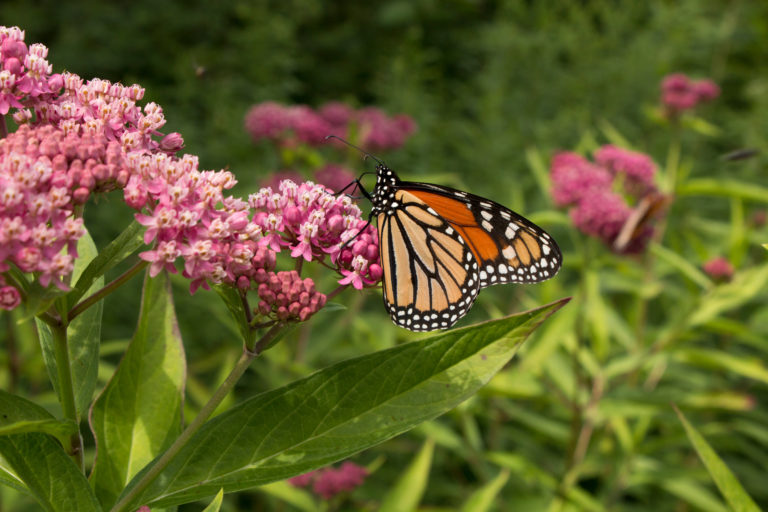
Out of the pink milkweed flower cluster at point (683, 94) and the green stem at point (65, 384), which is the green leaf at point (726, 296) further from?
the green stem at point (65, 384)

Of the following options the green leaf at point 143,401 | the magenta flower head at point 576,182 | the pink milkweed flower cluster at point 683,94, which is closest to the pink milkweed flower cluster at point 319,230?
the green leaf at point 143,401

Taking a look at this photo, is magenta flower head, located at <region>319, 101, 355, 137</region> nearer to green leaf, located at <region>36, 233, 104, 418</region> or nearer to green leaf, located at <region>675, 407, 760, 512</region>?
green leaf, located at <region>36, 233, 104, 418</region>

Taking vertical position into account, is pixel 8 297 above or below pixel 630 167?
below

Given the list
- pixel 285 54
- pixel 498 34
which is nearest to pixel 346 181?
pixel 285 54

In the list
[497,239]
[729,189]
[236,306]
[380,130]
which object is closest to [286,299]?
[236,306]

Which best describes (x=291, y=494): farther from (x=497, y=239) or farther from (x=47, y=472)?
(x=47, y=472)

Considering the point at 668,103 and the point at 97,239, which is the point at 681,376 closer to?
the point at 668,103

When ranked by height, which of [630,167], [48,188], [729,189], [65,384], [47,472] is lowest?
[47,472]
